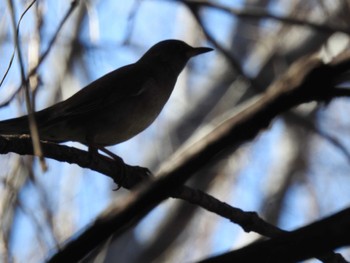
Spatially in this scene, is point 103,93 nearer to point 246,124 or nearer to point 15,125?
point 15,125

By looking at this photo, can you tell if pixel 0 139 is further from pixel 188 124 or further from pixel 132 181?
pixel 188 124

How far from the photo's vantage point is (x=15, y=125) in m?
3.62

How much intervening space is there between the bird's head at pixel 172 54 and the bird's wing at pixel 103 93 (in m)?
0.32

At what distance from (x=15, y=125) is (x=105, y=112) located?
0.72m

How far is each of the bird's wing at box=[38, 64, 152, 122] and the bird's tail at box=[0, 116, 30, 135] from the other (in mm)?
252

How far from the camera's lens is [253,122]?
110 cm

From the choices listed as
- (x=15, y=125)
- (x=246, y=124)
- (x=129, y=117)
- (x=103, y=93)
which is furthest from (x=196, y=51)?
(x=246, y=124)

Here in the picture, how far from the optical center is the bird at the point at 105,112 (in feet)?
12.9

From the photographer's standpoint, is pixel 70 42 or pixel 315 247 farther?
pixel 70 42

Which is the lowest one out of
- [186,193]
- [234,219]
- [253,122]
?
[253,122]

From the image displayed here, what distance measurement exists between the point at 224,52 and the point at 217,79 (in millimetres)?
1672

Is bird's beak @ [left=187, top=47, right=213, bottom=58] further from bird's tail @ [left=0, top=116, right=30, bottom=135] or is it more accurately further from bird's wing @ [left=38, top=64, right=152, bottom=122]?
bird's tail @ [left=0, top=116, right=30, bottom=135]

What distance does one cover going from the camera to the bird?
3936mm

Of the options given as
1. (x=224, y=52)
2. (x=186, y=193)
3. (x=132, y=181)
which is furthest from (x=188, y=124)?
(x=186, y=193)
